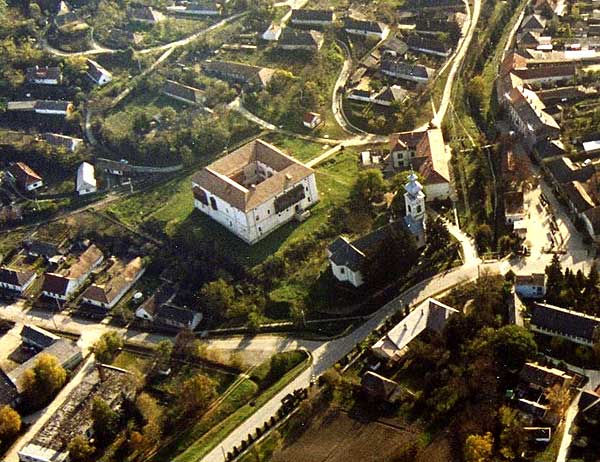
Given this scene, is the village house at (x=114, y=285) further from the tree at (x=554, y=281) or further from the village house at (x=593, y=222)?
the village house at (x=593, y=222)

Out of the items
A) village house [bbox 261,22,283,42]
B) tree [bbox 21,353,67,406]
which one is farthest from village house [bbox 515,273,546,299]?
village house [bbox 261,22,283,42]

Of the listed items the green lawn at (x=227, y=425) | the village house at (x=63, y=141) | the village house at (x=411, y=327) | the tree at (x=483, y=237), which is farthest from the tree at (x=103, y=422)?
the village house at (x=63, y=141)

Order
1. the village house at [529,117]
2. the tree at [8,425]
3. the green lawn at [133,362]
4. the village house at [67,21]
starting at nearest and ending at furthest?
the tree at [8,425] → the green lawn at [133,362] → the village house at [529,117] → the village house at [67,21]

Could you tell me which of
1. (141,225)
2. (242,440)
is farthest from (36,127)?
(242,440)

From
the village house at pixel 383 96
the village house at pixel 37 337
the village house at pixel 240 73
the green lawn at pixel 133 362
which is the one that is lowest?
the village house at pixel 37 337

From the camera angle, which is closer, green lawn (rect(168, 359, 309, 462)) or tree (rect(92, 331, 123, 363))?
green lawn (rect(168, 359, 309, 462))

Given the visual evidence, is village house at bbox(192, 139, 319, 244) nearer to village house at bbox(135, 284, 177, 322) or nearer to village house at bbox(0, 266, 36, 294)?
village house at bbox(135, 284, 177, 322)

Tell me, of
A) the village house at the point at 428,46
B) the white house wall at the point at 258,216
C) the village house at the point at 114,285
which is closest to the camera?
→ the village house at the point at 114,285

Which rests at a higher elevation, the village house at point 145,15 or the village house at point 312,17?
the village house at point 312,17
